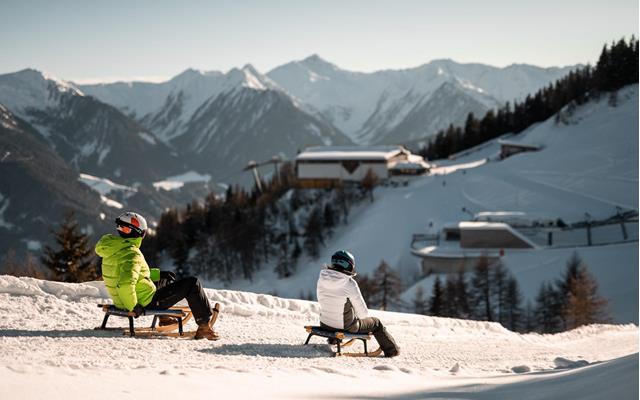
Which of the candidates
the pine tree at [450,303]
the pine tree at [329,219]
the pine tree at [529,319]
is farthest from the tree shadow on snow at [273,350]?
the pine tree at [329,219]

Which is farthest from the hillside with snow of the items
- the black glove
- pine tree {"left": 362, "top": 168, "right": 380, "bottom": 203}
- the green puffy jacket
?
the green puffy jacket

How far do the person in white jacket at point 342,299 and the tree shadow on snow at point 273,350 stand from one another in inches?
19.7

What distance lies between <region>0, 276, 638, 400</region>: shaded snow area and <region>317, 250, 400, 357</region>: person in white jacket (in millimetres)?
561

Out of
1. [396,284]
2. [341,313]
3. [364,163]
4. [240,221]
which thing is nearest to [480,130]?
[364,163]

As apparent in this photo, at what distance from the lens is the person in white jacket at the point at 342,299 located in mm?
10648

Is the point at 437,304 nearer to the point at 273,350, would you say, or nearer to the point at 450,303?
the point at 450,303

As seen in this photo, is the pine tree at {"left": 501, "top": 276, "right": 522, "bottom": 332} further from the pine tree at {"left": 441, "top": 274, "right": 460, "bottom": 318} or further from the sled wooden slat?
the sled wooden slat

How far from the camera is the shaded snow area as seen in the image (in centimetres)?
729

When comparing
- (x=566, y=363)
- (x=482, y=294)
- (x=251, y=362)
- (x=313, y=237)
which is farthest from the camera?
(x=313, y=237)

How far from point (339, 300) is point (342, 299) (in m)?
0.05

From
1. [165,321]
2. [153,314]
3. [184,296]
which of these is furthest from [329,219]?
[153,314]

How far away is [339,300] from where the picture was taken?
10859 mm

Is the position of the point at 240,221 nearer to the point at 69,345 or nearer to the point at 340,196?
the point at 340,196

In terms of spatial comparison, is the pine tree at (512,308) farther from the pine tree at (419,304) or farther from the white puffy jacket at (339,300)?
the white puffy jacket at (339,300)
